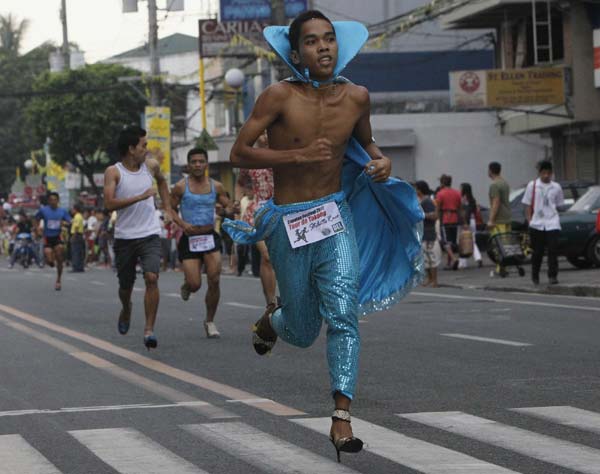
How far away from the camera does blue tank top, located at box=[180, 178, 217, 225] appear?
14.6 m

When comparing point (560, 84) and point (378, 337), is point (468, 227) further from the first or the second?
point (378, 337)

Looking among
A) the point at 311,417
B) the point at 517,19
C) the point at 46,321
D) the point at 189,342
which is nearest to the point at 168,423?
the point at 311,417

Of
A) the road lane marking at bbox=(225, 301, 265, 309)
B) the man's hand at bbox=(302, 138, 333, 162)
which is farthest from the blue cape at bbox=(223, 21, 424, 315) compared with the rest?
the road lane marking at bbox=(225, 301, 265, 309)

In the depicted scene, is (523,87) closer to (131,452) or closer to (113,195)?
(113,195)

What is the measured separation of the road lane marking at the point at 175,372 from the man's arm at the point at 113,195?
1.23m

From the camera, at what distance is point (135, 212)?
13.8m

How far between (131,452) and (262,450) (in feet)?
2.05

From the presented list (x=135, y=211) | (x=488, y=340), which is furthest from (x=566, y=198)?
(x=135, y=211)

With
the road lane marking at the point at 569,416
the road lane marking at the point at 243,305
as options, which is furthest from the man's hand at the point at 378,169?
the road lane marking at the point at 243,305

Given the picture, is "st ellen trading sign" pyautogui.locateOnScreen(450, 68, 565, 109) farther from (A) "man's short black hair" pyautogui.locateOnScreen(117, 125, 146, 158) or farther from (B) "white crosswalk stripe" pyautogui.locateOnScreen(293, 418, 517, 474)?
(B) "white crosswalk stripe" pyautogui.locateOnScreen(293, 418, 517, 474)

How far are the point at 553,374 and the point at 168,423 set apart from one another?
10.4 feet

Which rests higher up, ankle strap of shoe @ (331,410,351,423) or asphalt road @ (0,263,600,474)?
ankle strap of shoe @ (331,410,351,423)

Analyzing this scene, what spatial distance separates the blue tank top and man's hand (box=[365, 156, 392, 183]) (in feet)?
24.0

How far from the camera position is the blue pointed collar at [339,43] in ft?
24.6
